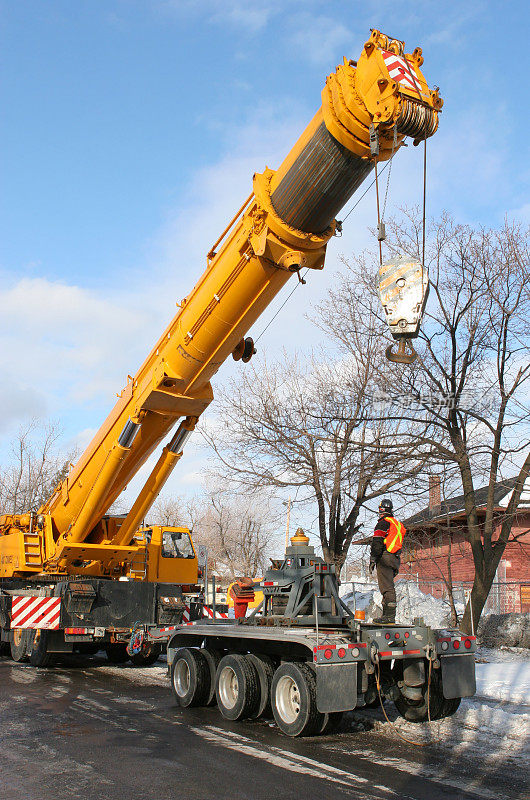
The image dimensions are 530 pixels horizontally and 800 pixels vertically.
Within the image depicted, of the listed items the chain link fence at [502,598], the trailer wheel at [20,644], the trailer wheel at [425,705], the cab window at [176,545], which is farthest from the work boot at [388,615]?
the chain link fence at [502,598]

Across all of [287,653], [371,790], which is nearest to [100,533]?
[287,653]

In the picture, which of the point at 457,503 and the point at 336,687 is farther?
the point at 457,503

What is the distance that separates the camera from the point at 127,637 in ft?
41.4

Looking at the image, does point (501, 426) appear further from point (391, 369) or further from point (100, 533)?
point (100, 533)

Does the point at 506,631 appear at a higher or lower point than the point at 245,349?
lower

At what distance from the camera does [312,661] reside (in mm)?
7852

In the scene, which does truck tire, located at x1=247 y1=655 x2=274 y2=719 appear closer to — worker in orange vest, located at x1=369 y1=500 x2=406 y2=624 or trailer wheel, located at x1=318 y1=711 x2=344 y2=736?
trailer wheel, located at x1=318 y1=711 x2=344 y2=736

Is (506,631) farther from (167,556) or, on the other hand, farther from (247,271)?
(247,271)

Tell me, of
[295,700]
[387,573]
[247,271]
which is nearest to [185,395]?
[247,271]

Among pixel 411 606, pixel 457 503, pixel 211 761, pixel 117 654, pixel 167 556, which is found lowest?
pixel 117 654

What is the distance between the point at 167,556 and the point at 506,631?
292 inches

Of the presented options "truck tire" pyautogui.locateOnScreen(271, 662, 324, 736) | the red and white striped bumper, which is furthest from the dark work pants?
the red and white striped bumper

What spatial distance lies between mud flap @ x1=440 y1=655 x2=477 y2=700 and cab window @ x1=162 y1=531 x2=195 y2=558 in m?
7.82

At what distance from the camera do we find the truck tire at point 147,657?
13.3 m
